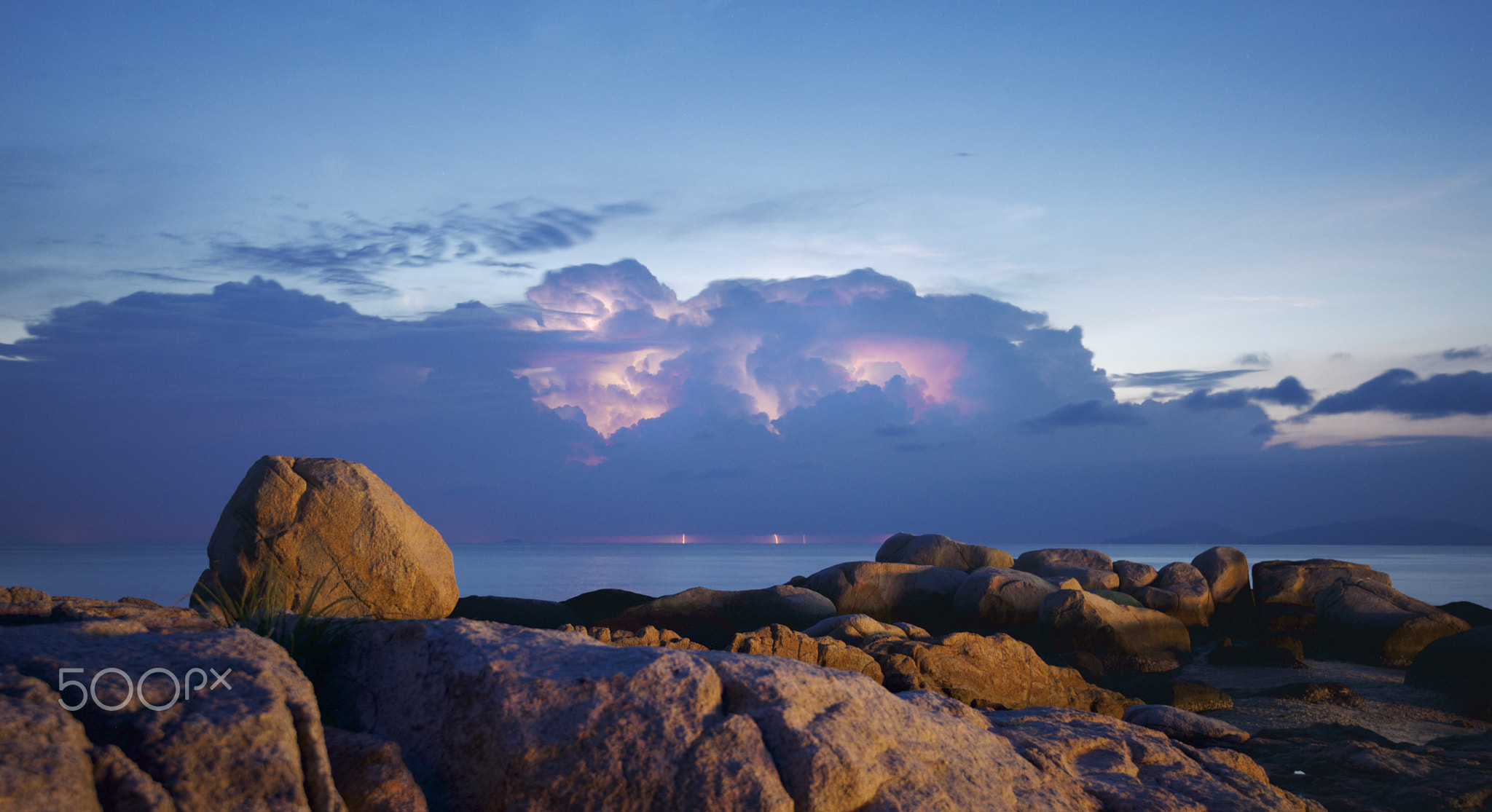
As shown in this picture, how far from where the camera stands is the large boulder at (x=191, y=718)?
320 cm

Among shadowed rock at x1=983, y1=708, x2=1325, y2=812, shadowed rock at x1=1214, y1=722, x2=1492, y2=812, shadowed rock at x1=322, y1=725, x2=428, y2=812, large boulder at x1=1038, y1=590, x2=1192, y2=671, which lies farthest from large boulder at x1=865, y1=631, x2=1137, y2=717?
shadowed rock at x1=322, y1=725, x2=428, y2=812

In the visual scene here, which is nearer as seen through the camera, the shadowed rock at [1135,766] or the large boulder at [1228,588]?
the shadowed rock at [1135,766]

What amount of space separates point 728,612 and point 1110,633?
754 centimetres

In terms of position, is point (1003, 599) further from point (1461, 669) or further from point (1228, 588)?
point (1228, 588)

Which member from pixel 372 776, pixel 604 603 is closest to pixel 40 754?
pixel 372 776

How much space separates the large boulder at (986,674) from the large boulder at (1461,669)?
5841 millimetres

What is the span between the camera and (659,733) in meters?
3.90

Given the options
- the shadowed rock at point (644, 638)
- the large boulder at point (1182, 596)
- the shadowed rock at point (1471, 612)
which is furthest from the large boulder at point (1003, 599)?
the shadowed rock at point (644, 638)

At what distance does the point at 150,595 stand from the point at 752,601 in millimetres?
36098

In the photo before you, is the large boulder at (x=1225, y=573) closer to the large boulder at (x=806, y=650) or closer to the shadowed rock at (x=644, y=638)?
the large boulder at (x=806, y=650)

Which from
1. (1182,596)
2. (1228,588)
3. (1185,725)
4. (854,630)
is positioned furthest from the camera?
(1228,588)

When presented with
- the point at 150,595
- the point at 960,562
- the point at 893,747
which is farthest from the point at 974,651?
the point at 150,595

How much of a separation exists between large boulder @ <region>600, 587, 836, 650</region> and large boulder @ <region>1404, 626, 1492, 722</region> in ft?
33.5

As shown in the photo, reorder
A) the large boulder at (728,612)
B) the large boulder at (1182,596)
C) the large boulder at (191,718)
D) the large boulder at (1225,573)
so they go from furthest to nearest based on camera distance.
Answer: the large boulder at (1225,573) < the large boulder at (1182,596) < the large boulder at (728,612) < the large boulder at (191,718)
